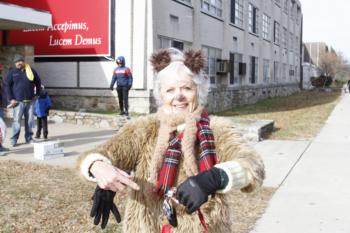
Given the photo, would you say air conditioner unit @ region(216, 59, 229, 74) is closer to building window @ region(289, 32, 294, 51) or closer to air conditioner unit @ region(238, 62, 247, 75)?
air conditioner unit @ region(238, 62, 247, 75)

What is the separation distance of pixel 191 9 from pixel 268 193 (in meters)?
12.3

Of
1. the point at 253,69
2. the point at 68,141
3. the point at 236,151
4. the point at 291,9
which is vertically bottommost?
the point at 68,141

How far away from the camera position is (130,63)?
14219mm

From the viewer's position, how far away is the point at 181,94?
7.76 feet

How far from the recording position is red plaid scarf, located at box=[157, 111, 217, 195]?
2240 mm

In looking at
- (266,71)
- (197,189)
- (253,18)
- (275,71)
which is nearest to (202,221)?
(197,189)

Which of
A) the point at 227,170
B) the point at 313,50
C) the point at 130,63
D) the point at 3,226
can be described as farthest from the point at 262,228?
the point at 313,50

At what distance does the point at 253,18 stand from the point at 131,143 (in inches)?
1037

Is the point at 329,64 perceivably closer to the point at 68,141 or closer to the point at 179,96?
the point at 68,141

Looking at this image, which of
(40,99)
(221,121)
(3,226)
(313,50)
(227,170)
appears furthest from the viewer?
(313,50)

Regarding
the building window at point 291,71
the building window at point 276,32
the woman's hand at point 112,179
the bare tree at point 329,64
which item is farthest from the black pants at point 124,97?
the bare tree at point 329,64

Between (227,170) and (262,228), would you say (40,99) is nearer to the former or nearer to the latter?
(262,228)

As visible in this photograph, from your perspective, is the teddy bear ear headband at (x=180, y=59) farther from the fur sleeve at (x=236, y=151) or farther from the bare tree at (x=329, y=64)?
the bare tree at (x=329, y=64)

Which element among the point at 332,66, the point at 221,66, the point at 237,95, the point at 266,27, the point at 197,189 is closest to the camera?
the point at 197,189
